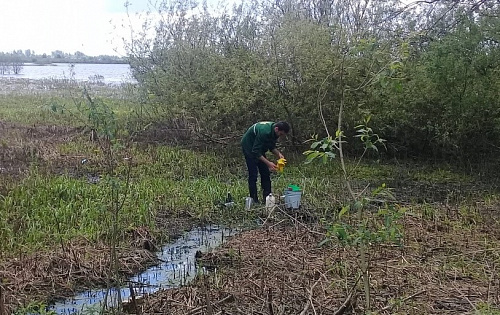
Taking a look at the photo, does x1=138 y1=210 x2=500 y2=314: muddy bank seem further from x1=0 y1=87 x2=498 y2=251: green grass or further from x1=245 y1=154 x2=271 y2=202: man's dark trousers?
x1=245 y1=154 x2=271 y2=202: man's dark trousers

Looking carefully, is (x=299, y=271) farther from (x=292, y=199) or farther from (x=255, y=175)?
(x=255, y=175)

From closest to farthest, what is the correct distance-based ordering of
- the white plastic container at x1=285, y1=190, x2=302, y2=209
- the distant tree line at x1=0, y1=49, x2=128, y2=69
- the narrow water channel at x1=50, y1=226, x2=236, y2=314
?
the narrow water channel at x1=50, y1=226, x2=236, y2=314 < the white plastic container at x1=285, y1=190, x2=302, y2=209 < the distant tree line at x1=0, y1=49, x2=128, y2=69

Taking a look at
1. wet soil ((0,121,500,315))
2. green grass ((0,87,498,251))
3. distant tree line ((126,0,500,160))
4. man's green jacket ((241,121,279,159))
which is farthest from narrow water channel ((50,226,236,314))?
distant tree line ((126,0,500,160))

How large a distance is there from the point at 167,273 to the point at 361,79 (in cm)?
776

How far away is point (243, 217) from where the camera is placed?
8.62 m

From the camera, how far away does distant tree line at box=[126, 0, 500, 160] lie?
38.2 ft

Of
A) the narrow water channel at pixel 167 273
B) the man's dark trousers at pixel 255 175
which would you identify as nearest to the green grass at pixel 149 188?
the man's dark trousers at pixel 255 175

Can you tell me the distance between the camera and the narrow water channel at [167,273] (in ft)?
18.1

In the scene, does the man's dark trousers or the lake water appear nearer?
the man's dark trousers

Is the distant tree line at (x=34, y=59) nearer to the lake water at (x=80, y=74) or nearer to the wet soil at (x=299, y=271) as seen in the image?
the lake water at (x=80, y=74)

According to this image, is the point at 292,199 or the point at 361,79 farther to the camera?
the point at 361,79

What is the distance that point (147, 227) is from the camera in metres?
7.67

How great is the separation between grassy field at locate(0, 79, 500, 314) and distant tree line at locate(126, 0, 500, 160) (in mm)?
761

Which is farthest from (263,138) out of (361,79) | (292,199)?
(361,79)
